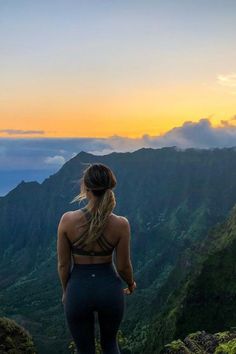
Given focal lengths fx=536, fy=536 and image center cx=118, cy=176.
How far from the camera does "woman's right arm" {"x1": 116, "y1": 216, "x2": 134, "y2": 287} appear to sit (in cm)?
905

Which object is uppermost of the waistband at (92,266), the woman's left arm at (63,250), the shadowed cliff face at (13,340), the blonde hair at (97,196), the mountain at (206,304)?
the blonde hair at (97,196)

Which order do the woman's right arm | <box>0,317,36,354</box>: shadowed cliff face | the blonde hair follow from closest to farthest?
the blonde hair → the woman's right arm → <box>0,317,36,354</box>: shadowed cliff face

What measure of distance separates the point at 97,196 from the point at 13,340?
799 cm

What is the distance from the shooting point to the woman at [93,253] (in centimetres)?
896

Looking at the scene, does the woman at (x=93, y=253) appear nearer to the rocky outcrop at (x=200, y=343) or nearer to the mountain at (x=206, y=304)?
the rocky outcrop at (x=200, y=343)

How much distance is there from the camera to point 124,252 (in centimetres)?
920

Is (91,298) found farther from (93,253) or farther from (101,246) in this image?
(101,246)

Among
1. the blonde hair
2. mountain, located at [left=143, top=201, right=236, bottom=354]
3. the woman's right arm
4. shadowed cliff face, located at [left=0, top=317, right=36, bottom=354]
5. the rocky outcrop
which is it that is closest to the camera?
the blonde hair

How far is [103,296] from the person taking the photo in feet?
29.5

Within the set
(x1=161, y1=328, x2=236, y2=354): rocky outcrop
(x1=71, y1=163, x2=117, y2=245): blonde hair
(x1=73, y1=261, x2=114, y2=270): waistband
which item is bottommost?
(x1=161, y1=328, x2=236, y2=354): rocky outcrop

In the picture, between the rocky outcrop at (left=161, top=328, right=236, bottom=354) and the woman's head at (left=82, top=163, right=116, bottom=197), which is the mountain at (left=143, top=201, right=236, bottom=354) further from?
the woman's head at (left=82, top=163, right=116, bottom=197)

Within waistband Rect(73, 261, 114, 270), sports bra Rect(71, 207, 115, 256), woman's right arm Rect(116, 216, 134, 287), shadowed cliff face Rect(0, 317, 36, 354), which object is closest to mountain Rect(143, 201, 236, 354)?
shadowed cliff face Rect(0, 317, 36, 354)

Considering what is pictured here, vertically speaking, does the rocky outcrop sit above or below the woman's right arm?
below

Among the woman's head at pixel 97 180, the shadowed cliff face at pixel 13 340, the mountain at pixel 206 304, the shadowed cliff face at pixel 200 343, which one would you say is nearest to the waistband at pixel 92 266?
the woman's head at pixel 97 180
